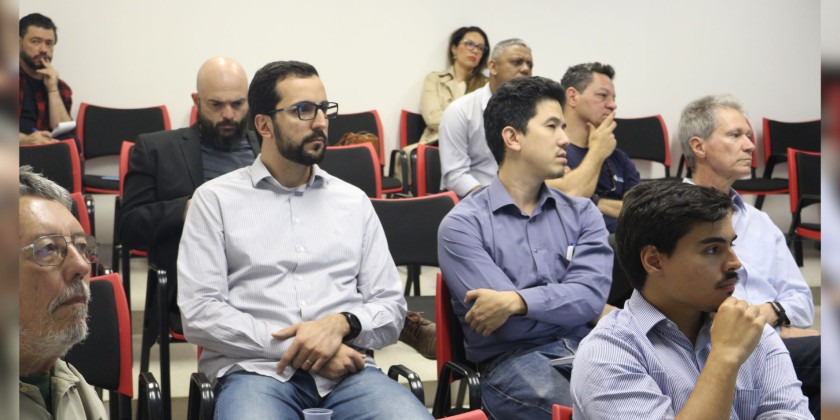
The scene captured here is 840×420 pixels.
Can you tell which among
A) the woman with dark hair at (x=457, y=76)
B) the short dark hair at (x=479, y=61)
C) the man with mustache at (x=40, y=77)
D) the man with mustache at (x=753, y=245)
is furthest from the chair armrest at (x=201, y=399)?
the short dark hair at (x=479, y=61)

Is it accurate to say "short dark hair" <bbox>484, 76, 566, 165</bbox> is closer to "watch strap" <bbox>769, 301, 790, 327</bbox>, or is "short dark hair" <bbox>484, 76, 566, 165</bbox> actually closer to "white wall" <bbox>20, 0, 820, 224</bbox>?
"watch strap" <bbox>769, 301, 790, 327</bbox>

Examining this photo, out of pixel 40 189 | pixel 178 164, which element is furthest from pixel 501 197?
pixel 40 189

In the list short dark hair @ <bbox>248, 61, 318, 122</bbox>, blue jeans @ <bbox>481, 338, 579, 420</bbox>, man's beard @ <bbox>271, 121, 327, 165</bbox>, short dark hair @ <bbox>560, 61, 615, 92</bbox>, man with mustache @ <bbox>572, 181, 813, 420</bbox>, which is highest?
short dark hair @ <bbox>560, 61, 615, 92</bbox>

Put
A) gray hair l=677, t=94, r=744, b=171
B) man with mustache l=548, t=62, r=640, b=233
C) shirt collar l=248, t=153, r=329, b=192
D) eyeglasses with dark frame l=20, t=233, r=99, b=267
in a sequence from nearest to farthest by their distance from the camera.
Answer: eyeglasses with dark frame l=20, t=233, r=99, b=267
shirt collar l=248, t=153, r=329, b=192
gray hair l=677, t=94, r=744, b=171
man with mustache l=548, t=62, r=640, b=233

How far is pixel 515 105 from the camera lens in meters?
2.71

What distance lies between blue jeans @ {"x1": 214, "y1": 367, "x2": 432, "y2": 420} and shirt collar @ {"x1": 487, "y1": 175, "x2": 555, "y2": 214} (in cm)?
59

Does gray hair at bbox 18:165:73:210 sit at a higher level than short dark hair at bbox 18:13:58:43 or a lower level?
lower

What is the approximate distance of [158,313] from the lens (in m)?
2.71

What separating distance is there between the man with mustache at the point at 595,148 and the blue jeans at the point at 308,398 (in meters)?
1.47

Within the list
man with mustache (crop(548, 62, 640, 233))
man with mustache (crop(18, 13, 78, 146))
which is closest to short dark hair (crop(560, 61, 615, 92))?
man with mustache (crop(548, 62, 640, 233))

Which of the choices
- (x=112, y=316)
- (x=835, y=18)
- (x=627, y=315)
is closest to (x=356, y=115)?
(x=112, y=316)

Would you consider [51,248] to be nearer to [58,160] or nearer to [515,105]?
[515,105]

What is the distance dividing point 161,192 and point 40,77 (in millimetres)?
2291

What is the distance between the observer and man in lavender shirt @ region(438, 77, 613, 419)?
2229 mm
